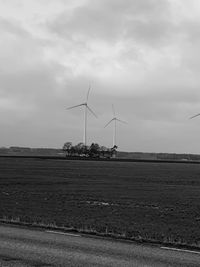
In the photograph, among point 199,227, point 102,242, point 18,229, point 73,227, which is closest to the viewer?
point 102,242

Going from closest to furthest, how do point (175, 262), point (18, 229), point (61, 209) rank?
1. point (175, 262)
2. point (18, 229)
3. point (61, 209)

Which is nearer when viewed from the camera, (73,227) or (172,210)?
(73,227)

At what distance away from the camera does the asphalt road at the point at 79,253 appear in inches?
421

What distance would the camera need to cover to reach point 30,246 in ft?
40.8

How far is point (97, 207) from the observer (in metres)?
25.4

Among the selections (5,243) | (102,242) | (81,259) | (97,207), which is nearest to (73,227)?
(102,242)

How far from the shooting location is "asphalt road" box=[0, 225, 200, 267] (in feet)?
35.1

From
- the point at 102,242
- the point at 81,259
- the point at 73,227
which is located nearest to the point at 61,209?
the point at 73,227

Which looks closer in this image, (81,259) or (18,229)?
(81,259)

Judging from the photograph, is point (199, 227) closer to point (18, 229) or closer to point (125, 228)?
point (125, 228)

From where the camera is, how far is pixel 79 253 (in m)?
11.7

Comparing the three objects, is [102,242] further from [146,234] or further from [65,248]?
[146,234]

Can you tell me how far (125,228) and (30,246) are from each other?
545 cm

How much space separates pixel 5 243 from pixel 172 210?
13.8 metres
